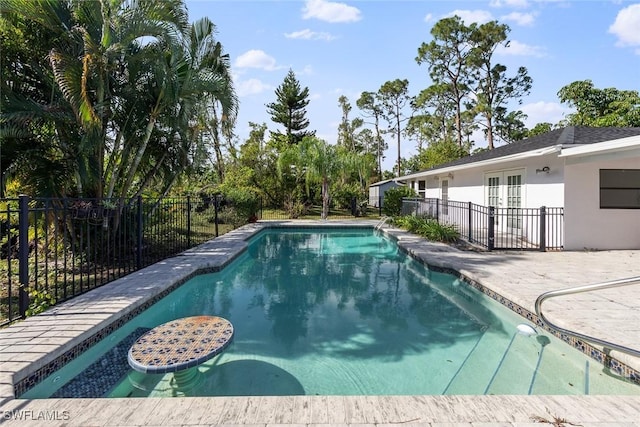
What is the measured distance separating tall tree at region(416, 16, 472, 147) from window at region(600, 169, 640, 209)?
68.4 feet

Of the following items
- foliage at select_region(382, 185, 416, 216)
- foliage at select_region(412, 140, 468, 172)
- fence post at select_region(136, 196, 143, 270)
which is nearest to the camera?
fence post at select_region(136, 196, 143, 270)

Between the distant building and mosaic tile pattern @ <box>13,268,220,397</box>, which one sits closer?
mosaic tile pattern @ <box>13,268,220,397</box>

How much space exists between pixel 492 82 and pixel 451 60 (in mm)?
4115


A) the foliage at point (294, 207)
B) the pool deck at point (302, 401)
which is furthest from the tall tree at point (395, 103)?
the pool deck at point (302, 401)

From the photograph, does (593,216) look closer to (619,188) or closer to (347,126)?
(619,188)

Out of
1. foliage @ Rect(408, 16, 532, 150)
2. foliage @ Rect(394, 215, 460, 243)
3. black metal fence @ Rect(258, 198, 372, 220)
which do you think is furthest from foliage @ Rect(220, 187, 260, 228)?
foliage @ Rect(408, 16, 532, 150)

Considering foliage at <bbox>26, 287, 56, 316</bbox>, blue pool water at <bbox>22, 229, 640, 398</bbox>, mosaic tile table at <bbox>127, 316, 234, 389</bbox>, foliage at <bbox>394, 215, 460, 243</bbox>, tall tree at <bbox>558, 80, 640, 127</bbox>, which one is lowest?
blue pool water at <bbox>22, 229, 640, 398</bbox>

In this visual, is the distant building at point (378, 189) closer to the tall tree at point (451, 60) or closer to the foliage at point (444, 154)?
the foliage at point (444, 154)

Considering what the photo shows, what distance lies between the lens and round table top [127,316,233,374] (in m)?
3.06

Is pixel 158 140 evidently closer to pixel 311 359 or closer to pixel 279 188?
pixel 311 359

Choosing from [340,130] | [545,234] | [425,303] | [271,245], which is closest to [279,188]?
[271,245]

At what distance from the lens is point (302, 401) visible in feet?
8.97

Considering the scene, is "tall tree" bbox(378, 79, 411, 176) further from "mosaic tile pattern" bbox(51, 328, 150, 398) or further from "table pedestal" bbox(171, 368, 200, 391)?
"table pedestal" bbox(171, 368, 200, 391)

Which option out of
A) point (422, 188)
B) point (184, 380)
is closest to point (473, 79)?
point (422, 188)
